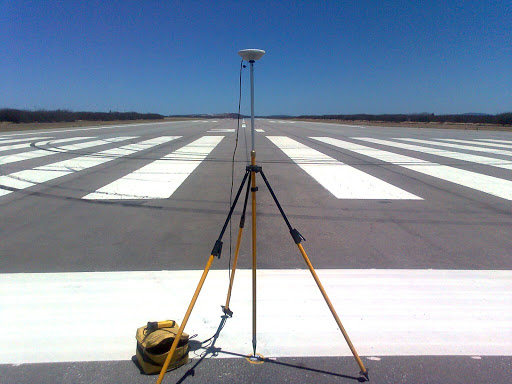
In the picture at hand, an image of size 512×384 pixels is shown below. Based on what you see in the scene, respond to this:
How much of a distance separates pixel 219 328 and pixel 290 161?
388 inches

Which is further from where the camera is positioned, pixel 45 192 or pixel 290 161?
pixel 290 161

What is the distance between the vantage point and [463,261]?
15.8 feet

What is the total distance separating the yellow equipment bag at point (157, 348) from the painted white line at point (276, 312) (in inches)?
10.3

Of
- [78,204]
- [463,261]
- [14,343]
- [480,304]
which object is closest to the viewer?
[14,343]

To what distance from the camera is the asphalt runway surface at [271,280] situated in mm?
2967

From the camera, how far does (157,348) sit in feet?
9.45

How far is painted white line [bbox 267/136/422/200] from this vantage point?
810 cm

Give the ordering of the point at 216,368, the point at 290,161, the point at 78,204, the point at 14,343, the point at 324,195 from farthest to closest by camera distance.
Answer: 1. the point at 290,161
2. the point at 324,195
3. the point at 78,204
4. the point at 14,343
5. the point at 216,368

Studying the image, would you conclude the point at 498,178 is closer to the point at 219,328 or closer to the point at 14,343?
the point at 219,328

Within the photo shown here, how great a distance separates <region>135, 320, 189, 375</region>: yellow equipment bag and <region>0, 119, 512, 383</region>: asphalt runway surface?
0.23ft

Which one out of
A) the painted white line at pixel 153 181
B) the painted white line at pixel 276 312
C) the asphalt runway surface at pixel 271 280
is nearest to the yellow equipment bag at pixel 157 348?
the asphalt runway surface at pixel 271 280

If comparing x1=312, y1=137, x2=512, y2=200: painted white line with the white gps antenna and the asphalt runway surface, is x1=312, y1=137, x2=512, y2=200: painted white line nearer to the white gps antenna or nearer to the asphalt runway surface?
the asphalt runway surface

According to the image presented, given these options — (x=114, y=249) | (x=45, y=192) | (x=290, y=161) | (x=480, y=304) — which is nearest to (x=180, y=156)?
(x=290, y=161)

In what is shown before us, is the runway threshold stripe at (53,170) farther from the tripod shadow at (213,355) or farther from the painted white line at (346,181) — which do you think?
the tripod shadow at (213,355)
